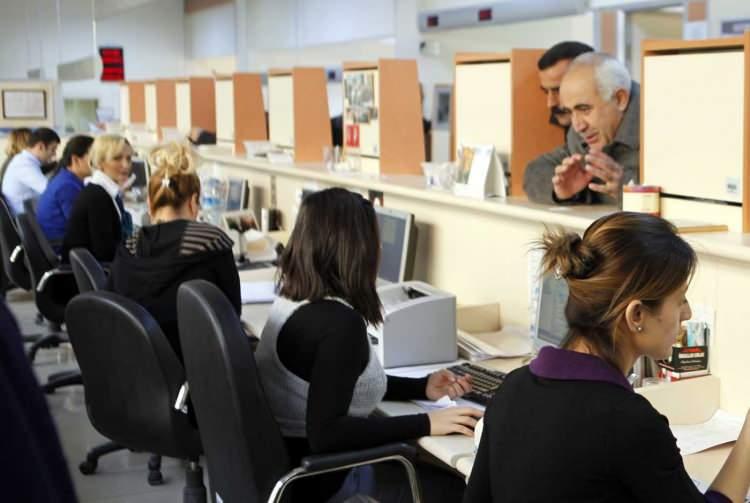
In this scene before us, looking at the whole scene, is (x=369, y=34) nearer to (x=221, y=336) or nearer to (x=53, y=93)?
(x=53, y=93)

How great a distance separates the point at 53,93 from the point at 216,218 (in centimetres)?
460

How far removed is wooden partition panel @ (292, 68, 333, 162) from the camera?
5000 millimetres

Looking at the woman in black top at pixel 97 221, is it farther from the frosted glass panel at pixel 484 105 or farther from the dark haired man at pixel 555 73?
the dark haired man at pixel 555 73

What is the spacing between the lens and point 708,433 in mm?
2084

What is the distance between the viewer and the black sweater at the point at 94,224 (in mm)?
4598

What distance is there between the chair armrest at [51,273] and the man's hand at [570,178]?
8.51 feet

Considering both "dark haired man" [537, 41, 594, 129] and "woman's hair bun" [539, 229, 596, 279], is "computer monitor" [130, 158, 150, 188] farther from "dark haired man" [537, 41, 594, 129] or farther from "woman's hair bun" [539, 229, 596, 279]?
"woman's hair bun" [539, 229, 596, 279]

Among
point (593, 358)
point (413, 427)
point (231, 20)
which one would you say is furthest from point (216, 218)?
point (231, 20)

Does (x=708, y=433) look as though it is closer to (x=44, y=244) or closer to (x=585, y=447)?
(x=585, y=447)

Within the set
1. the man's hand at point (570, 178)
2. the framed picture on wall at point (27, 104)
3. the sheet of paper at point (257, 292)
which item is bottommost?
the sheet of paper at point (257, 292)

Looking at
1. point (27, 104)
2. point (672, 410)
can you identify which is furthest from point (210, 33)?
point (672, 410)

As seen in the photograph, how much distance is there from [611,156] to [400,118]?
131 centimetres

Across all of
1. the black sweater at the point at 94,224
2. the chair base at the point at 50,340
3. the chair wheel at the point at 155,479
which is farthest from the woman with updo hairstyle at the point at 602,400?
the chair base at the point at 50,340

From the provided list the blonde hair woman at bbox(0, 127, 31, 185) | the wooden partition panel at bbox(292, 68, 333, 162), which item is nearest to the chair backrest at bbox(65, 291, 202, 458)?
the wooden partition panel at bbox(292, 68, 333, 162)
